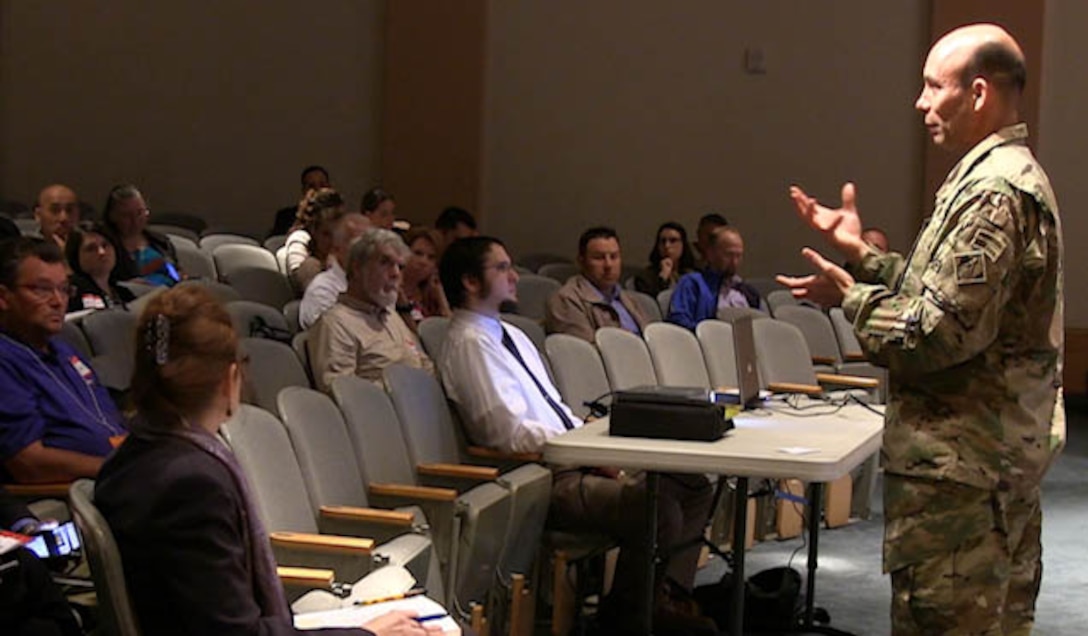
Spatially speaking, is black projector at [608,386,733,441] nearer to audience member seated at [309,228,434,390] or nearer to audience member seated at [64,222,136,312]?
audience member seated at [309,228,434,390]

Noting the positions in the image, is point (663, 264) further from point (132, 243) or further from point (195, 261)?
point (132, 243)

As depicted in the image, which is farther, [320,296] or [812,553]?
[320,296]

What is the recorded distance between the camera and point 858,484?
6383mm

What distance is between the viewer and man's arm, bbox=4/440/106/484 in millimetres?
3801

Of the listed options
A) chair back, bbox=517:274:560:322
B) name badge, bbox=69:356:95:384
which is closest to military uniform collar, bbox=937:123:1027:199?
name badge, bbox=69:356:95:384

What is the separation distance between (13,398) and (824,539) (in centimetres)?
329

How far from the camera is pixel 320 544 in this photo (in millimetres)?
3295

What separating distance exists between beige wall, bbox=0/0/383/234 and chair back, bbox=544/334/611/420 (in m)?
6.70

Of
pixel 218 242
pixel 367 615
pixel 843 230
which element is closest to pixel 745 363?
pixel 843 230

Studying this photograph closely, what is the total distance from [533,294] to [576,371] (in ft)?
9.23

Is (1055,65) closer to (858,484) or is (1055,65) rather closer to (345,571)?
(858,484)

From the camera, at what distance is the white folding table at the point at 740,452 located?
3.58 m

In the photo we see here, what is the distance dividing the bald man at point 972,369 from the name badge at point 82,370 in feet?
7.35

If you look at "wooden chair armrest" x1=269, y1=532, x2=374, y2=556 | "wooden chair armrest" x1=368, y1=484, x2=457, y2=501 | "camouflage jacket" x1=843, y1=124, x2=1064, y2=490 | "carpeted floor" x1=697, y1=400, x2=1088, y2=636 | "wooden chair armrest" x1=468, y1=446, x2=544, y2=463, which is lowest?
"carpeted floor" x1=697, y1=400, x2=1088, y2=636
